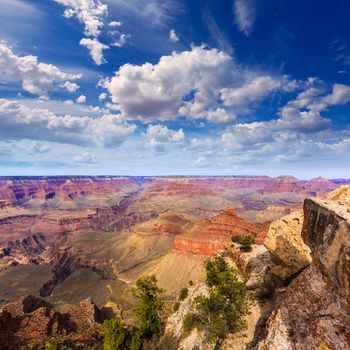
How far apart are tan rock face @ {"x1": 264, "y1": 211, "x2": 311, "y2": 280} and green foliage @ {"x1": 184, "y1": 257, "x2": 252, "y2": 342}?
7.21m

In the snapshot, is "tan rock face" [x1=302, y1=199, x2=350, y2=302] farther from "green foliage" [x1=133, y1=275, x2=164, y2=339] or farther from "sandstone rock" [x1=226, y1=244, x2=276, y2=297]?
"green foliage" [x1=133, y1=275, x2=164, y2=339]

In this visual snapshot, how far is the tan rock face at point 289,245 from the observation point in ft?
107

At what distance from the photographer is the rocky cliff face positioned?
22.5m

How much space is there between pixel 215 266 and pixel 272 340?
30491 mm

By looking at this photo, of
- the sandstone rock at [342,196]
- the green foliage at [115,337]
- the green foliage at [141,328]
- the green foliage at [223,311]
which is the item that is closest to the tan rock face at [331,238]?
the sandstone rock at [342,196]

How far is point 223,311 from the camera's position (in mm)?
41344

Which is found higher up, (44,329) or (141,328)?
(141,328)

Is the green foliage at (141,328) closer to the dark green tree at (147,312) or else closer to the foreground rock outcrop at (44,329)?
the dark green tree at (147,312)

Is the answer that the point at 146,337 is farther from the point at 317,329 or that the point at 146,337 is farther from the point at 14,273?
the point at 14,273

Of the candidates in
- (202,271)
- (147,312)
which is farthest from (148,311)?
(202,271)

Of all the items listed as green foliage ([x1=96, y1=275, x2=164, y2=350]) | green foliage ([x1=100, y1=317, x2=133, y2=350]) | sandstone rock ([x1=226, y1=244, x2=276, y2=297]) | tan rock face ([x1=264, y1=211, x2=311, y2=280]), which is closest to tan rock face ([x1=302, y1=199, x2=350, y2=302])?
tan rock face ([x1=264, y1=211, x2=311, y2=280])

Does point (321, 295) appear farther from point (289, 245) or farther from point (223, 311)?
point (223, 311)

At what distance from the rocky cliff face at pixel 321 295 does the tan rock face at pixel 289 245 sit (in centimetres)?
437

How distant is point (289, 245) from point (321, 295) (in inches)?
352
